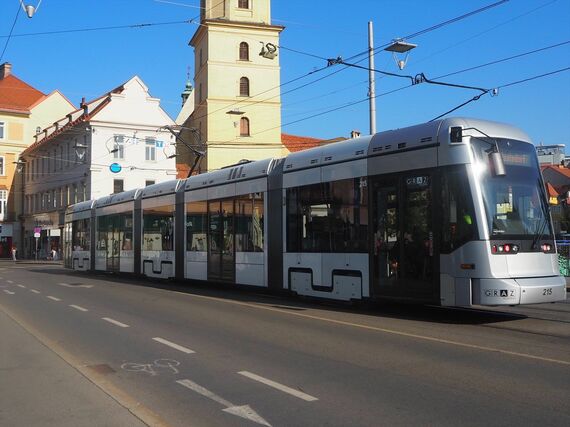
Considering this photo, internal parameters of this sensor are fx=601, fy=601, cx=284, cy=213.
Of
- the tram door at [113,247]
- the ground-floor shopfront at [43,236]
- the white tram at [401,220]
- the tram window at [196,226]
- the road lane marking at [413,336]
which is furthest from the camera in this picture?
the ground-floor shopfront at [43,236]

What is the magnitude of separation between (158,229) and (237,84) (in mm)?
35124

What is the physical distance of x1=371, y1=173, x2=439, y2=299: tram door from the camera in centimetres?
1080

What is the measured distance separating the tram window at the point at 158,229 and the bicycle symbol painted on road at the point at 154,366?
1326cm

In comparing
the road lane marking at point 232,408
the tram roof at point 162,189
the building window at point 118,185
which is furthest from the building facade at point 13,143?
the road lane marking at point 232,408

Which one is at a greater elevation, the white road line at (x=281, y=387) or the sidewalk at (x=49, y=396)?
the white road line at (x=281, y=387)

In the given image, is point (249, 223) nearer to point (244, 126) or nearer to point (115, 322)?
point (115, 322)

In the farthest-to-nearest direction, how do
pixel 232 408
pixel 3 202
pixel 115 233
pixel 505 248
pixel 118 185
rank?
1. pixel 3 202
2. pixel 118 185
3. pixel 115 233
4. pixel 505 248
5. pixel 232 408

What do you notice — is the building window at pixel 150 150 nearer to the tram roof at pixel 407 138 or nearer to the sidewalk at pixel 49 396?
the tram roof at pixel 407 138

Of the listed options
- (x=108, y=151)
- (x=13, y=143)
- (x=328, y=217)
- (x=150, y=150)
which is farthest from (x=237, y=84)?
(x=328, y=217)

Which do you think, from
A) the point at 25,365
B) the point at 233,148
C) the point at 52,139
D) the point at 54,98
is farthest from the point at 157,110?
the point at 25,365

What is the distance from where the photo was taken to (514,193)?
1071 centimetres

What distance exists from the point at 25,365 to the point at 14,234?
68366 millimetres

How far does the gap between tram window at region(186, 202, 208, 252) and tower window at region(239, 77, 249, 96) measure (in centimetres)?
3697

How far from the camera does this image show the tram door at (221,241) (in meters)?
17.0
